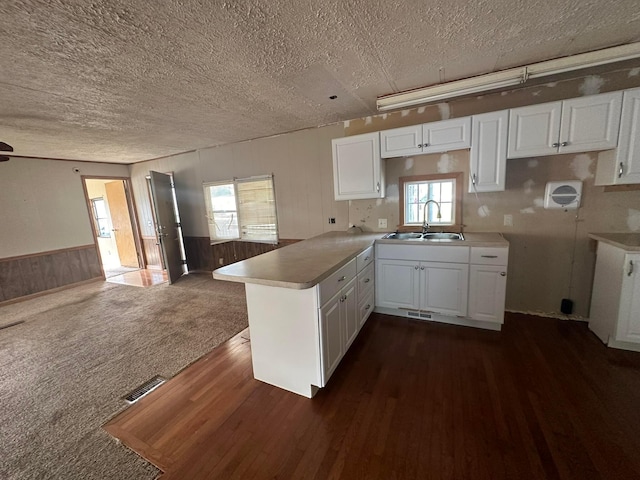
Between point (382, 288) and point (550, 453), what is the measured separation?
1.72 m

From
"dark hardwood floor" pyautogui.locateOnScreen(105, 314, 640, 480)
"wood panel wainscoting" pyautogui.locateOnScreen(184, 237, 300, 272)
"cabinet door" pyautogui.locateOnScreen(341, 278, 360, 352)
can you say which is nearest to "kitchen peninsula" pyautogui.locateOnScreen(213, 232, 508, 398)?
"cabinet door" pyautogui.locateOnScreen(341, 278, 360, 352)

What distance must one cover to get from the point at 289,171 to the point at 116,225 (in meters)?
5.14

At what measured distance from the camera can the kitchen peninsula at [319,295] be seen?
172cm

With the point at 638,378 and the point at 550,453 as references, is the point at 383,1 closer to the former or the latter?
the point at 550,453

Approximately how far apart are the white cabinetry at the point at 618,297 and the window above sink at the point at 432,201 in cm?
122

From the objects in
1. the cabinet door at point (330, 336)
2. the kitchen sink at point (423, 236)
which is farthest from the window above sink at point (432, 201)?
the cabinet door at point (330, 336)

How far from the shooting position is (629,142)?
80.9 inches

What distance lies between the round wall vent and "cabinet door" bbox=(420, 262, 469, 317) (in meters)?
1.10

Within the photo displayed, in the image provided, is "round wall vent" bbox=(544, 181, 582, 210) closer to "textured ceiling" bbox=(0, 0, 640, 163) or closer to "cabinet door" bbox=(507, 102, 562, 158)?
"cabinet door" bbox=(507, 102, 562, 158)

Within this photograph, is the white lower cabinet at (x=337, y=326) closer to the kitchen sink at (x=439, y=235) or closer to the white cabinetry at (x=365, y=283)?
the white cabinetry at (x=365, y=283)

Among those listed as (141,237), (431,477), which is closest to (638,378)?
(431,477)

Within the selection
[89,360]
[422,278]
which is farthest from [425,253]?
[89,360]

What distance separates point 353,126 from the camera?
333 cm

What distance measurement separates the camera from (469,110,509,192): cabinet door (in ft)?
7.88
